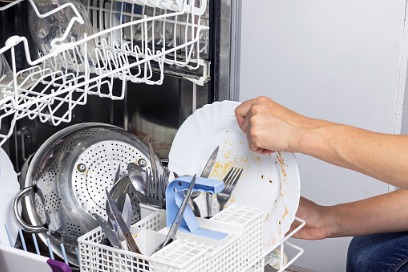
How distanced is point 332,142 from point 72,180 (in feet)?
1.47

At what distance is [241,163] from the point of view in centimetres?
111

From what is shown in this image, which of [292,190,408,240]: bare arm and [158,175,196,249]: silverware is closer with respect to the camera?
[158,175,196,249]: silverware

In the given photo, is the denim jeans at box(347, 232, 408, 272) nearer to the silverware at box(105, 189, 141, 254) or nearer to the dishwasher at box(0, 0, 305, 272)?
the dishwasher at box(0, 0, 305, 272)

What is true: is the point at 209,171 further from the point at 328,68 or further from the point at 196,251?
the point at 328,68

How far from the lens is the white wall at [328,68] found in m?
1.34

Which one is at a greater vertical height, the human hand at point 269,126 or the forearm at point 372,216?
the human hand at point 269,126

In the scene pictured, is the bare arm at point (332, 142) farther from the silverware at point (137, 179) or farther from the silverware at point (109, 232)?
the silverware at point (109, 232)

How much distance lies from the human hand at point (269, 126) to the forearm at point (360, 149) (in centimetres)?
1

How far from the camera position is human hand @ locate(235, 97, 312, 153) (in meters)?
1.00

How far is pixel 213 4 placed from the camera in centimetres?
129

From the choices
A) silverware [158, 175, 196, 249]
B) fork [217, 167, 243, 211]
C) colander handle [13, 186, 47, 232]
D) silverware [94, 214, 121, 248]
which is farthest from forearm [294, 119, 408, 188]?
colander handle [13, 186, 47, 232]

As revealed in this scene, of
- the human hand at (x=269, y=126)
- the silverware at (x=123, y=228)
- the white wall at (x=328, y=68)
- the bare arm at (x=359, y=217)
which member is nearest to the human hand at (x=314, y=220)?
the bare arm at (x=359, y=217)

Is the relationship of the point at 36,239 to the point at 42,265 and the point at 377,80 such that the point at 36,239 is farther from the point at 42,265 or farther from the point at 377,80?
the point at 377,80

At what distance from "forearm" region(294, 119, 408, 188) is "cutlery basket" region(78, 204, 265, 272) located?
0.16 metres
